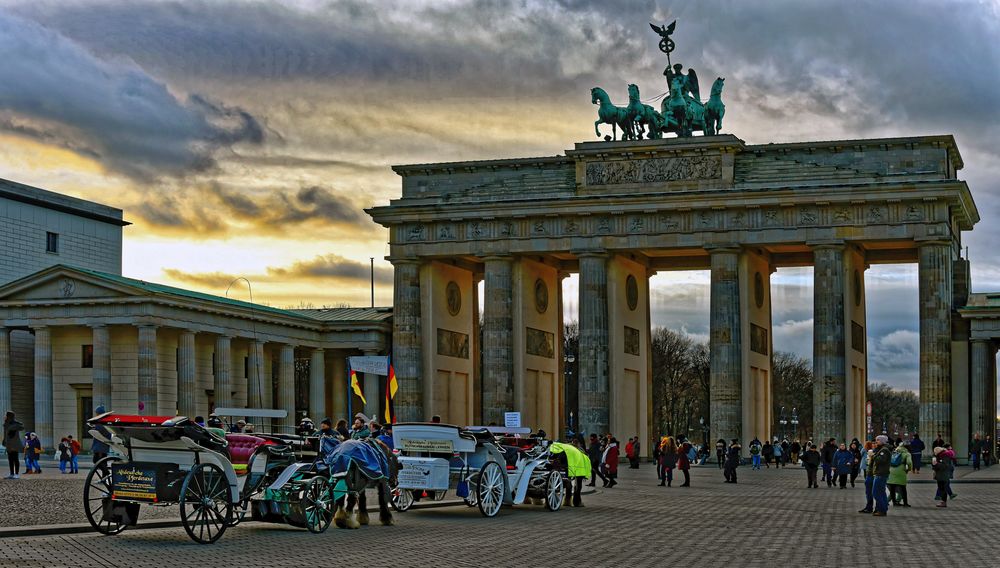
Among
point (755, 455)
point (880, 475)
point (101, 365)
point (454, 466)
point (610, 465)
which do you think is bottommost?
point (755, 455)

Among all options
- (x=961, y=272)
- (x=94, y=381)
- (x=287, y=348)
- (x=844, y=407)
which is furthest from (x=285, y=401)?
(x=961, y=272)

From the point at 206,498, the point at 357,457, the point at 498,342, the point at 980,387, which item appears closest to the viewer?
the point at 206,498

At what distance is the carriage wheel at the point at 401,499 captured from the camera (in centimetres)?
2970

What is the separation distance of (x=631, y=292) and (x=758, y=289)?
6.83 meters

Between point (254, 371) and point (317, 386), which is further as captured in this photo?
point (317, 386)

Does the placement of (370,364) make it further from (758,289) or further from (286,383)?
(758,289)

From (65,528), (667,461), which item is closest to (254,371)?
(667,461)

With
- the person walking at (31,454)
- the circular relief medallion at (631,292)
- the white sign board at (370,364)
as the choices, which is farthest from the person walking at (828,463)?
the circular relief medallion at (631,292)

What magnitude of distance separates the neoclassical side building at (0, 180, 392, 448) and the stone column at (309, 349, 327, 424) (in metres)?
0.05

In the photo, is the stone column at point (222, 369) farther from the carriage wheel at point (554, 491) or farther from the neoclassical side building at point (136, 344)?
the carriage wheel at point (554, 491)

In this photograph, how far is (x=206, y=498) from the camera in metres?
22.1

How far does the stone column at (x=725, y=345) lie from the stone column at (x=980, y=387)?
10471mm

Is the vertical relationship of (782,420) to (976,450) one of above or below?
below

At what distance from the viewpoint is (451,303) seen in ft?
260
